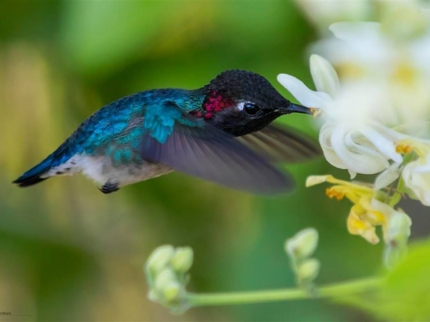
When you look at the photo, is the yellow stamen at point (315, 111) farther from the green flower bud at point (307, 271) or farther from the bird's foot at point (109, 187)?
the bird's foot at point (109, 187)

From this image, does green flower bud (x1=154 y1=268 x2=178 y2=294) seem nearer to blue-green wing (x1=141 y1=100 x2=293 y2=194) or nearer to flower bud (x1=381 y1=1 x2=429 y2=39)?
blue-green wing (x1=141 y1=100 x2=293 y2=194)

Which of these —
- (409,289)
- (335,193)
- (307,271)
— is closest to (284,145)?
(335,193)

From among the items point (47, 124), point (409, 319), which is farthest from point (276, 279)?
point (409, 319)

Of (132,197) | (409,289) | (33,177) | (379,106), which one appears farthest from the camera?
(132,197)

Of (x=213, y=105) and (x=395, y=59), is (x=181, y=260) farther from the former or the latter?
(x=395, y=59)

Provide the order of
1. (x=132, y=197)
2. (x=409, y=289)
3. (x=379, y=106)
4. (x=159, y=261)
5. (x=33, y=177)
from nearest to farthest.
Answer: (x=409, y=289)
(x=379, y=106)
(x=159, y=261)
(x=33, y=177)
(x=132, y=197)

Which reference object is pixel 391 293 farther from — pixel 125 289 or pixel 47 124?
pixel 125 289

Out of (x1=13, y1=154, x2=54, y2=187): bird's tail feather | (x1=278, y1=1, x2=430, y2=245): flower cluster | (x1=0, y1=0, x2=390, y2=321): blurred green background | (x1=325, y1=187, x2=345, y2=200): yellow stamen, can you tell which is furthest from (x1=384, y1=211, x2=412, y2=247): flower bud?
(x1=0, y1=0, x2=390, y2=321): blurred green background
